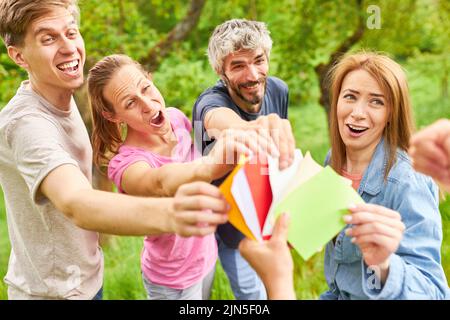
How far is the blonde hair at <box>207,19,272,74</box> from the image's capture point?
3.60 ft

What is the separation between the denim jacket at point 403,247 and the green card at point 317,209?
0.45ft

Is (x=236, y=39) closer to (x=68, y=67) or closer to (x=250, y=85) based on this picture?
(x=250, y=85)

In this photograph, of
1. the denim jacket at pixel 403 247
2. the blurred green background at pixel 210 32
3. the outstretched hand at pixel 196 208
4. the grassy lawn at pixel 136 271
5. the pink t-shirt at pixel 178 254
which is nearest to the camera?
the outstretched hand at pixel 196 208

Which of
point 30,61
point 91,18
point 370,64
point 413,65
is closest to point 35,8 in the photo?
point 30,61

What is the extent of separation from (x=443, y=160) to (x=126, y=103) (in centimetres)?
54

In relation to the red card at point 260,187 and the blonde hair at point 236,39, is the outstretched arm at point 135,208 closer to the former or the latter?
the red card at point 260,187

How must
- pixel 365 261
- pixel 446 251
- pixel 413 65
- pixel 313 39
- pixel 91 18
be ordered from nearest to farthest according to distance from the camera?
pixel 365 261 < pixel 446 251 < pixel 91 18 < pixel 313 39 < pixel 413 65

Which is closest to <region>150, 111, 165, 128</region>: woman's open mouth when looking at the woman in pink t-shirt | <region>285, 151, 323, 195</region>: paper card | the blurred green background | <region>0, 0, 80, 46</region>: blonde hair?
the woman in pink t-shirt

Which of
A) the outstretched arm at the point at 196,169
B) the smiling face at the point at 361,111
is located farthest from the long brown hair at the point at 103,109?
the smiling face at the point at 361,111

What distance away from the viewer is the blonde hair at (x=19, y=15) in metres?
0.88

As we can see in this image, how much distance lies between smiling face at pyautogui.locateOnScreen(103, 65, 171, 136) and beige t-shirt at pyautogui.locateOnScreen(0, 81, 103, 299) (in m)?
0.08
